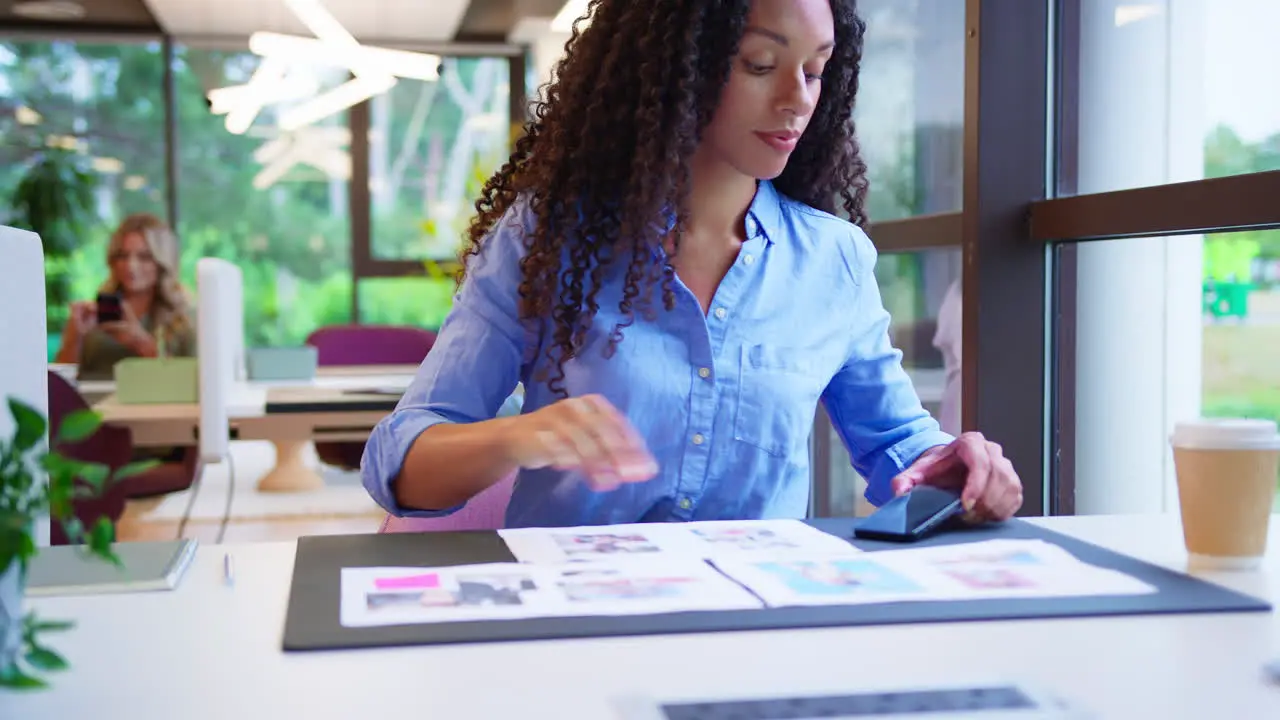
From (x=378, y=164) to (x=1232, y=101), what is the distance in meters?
6.78

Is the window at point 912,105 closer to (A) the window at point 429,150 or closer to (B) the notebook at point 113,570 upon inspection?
(B) the notebook at point 113,570

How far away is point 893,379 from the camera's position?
1607 mm

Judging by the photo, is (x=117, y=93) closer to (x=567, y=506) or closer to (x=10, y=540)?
(x=567, y=506)

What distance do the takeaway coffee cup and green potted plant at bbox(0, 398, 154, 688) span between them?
0.86m

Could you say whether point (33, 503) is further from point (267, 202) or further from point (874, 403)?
point (267, 202)

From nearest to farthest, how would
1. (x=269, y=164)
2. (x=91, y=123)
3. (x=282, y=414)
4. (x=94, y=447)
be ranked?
(x=282, y=414) < (x=94, y=447) < (x=91, y=123) < (x=269, y=164)

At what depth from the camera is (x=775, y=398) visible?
1489mm

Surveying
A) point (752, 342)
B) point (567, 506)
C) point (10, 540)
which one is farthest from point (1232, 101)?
point (10, 540)

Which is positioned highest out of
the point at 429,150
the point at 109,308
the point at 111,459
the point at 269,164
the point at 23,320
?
the point at 429,150

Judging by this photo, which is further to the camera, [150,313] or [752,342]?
[150,313]

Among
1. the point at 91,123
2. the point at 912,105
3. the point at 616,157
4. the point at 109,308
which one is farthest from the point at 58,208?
the point at 616,157

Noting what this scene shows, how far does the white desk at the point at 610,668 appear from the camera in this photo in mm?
734

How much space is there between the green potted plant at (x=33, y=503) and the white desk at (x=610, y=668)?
0.39 feet

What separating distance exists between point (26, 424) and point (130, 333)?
4489mm
